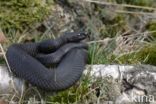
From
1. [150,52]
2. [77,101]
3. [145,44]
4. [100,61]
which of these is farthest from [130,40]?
[77,101]

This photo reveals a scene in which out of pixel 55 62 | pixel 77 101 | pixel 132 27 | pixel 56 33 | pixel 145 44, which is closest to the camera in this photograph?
pixel 77 101

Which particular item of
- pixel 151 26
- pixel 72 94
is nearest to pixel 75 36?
pixel 72 94

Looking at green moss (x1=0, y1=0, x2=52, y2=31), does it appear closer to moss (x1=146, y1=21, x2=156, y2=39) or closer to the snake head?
the snake head

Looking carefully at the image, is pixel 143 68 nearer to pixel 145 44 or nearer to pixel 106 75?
pixel 106 75

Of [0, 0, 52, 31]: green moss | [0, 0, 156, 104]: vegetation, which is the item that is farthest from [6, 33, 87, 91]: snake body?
[0, 0, 52, 31]: green moss

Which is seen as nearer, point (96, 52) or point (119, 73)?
point (119, 73)

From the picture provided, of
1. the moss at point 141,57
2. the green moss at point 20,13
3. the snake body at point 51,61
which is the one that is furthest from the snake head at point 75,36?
the green moss at point 20,13
